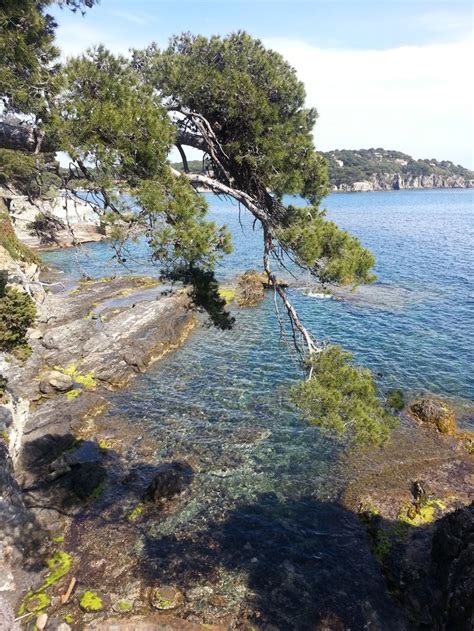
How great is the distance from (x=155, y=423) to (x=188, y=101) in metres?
16.3

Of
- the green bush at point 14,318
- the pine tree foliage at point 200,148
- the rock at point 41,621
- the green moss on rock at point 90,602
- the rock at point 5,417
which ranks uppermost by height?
the pine tree foliage at point 200,148

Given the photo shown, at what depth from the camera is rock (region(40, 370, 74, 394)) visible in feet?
80.3

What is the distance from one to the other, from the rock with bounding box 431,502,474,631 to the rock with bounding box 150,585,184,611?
299 inches

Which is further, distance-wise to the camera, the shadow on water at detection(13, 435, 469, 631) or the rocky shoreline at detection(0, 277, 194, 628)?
the rocky shoreline at detection(0, 277, 194, 628)

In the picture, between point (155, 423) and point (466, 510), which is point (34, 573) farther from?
point (466, 510)

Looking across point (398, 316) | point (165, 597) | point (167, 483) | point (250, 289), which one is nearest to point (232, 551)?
point (165, 597)

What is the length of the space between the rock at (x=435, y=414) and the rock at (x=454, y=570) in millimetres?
7691

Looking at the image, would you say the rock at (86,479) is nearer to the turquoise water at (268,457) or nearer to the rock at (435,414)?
the turquoise water at (268,457)

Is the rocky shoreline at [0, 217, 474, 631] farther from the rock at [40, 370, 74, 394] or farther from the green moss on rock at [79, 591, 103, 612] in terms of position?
the rock at [40, 370, 74, 394]

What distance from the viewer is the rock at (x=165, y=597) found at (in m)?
12.6

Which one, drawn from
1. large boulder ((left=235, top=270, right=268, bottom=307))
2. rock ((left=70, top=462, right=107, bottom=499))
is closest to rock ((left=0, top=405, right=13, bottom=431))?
rock ((left=70, top=462, right=107, bottom=499))

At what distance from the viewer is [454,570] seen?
12.0 meters

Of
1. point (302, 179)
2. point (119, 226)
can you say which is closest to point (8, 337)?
point (119, 226)

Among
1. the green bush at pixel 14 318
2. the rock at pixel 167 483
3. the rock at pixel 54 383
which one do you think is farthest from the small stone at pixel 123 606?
the rock at pixel 54 383
